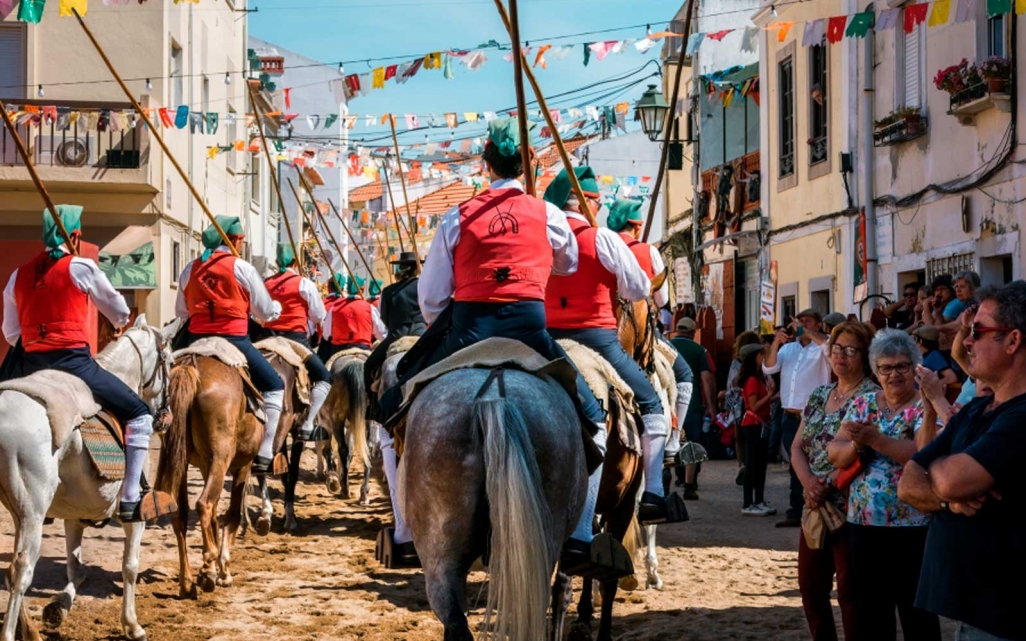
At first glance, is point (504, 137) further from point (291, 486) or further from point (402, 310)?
point (291, 486)

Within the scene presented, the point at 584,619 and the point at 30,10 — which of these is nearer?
the point at 584,619

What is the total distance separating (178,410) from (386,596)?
75.1 inches

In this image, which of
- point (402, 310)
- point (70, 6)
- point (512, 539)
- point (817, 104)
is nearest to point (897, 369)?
point (512, 539)

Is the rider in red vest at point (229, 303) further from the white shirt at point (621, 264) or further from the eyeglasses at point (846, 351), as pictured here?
the eyeglasses at point (846, 351)

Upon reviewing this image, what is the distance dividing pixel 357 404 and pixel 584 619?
6.75m

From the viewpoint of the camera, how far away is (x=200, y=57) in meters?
30.7

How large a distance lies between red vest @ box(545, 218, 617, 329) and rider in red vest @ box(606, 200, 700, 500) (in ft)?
1.90

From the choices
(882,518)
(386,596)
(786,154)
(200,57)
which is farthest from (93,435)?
(200,57)

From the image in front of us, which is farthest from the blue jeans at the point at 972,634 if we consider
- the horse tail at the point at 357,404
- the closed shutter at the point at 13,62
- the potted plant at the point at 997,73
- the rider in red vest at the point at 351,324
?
the closed shutter at the point at 13,62

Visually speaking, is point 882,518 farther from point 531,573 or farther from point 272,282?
point 272,282

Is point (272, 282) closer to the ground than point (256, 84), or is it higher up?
closer to the ground

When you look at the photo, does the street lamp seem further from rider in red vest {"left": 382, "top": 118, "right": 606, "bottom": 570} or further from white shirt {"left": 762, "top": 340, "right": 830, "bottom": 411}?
rider in red vest {"left": 382, "top": 118, "right": 606, "bottom": 570}

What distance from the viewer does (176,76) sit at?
28672 millimetres

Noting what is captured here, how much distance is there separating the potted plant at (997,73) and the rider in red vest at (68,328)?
1041 centimetres
